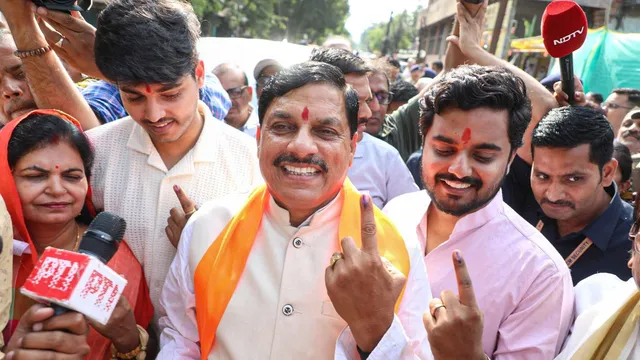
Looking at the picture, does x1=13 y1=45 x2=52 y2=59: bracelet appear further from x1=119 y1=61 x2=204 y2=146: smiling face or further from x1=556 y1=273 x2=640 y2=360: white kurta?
x1=556 y1=273 x2=640 y2=360: white kurta

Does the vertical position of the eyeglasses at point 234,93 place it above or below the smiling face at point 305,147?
below

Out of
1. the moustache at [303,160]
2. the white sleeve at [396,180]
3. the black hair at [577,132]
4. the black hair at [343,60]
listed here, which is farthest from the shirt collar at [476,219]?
the black hair at [343,60]

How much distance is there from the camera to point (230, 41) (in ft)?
26.0

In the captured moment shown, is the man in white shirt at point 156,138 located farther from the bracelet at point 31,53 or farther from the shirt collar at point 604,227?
the shirt collar at point 604,227

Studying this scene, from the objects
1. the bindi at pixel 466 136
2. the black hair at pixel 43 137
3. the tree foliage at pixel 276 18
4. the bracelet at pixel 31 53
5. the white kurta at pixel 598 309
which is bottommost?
the tree foliage at pixel 276 18

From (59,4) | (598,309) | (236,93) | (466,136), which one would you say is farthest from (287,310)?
(236,93)

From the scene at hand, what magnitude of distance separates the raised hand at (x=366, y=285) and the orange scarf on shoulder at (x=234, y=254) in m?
0.14

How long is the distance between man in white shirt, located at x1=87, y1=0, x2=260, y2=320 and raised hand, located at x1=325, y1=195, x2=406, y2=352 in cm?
79

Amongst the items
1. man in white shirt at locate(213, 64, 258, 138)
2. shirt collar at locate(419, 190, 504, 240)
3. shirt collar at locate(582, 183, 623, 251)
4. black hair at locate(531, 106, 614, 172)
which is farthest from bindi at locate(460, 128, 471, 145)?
man in white shirt at locate(213, 64, 258, 138)

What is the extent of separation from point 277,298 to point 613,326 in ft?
3.73

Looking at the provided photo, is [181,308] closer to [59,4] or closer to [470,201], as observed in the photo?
[470,201]

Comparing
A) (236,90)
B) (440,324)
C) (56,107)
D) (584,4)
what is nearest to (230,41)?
(236,90)

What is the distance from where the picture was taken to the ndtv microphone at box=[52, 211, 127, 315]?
1.50 m

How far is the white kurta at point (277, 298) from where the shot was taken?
5.50ft
